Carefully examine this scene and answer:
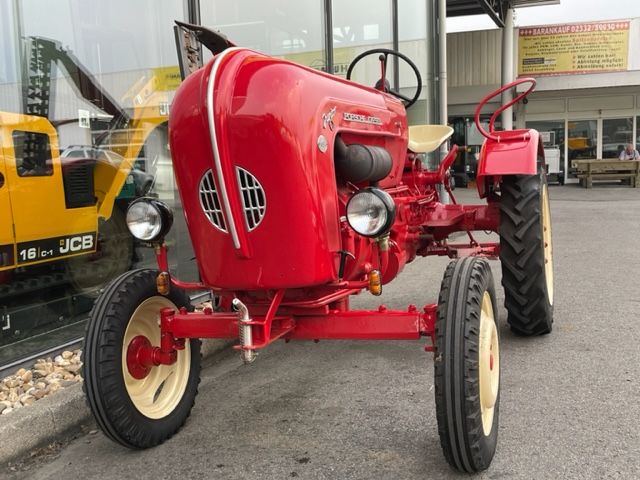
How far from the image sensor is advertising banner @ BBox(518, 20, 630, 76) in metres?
18.2

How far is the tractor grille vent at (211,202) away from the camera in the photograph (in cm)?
244

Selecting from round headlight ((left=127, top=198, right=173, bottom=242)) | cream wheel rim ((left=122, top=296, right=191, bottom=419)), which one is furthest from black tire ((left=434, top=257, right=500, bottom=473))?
cream wheel rim ((left=122, top=296, right=191, bottom=419))

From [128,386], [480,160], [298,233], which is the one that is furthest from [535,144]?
[128,386]

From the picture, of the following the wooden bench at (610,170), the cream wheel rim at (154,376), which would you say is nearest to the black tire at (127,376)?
the cream wheel rim at (154,376)

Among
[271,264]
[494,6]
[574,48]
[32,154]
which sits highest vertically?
[494,6]

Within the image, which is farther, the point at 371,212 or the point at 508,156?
the point at 508,156

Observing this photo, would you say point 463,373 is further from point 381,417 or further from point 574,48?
point 574,48

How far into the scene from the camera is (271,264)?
8.00 ft

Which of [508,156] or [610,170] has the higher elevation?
[508,156]

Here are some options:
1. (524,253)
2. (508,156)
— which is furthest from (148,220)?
(508,156)

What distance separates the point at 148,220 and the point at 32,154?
1.52 meters

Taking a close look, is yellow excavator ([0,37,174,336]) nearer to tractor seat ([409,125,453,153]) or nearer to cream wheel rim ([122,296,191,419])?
cream wheel rim ([122,296,191,419])

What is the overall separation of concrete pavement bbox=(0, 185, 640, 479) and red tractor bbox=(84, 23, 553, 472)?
20cm

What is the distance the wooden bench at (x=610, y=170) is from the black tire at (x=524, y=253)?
51.5ft
